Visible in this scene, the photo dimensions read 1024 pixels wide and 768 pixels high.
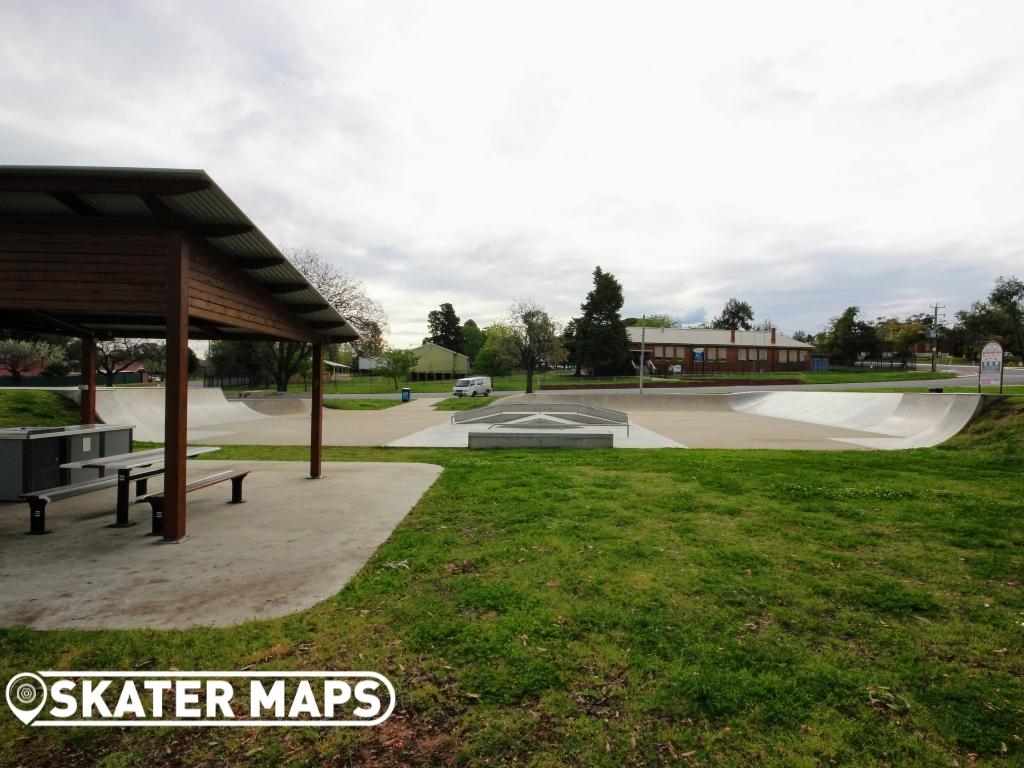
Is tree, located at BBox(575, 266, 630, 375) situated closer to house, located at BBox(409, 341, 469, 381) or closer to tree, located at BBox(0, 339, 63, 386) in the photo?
house, located at BBox(409, 341, 469, 381)

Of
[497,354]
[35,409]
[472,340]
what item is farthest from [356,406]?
[472,340]

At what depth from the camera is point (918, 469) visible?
9945mm

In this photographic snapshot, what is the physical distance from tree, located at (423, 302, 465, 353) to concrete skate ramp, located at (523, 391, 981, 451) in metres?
73.2

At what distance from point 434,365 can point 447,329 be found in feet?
86.9

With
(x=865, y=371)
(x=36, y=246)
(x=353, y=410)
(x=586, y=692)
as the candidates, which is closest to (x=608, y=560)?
(x=586, y=692)

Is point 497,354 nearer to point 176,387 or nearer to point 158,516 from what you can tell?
point 158,516

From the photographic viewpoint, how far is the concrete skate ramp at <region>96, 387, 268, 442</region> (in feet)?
56.3

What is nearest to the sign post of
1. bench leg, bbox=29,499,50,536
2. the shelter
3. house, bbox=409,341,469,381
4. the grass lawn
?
the grass lawn

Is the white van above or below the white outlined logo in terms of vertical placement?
above

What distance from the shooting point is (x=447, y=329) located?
101500 millimetres

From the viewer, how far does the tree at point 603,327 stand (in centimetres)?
5416

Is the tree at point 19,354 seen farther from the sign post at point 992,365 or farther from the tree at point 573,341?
the sign post at point 992,365

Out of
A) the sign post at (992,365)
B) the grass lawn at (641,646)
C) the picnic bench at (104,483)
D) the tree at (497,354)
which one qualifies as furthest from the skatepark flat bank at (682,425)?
the tree at (497,354)

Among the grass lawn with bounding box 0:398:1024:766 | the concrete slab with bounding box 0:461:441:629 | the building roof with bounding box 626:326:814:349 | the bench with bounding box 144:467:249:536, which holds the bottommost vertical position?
the concrete slab with bounding box 0:461:441:629
